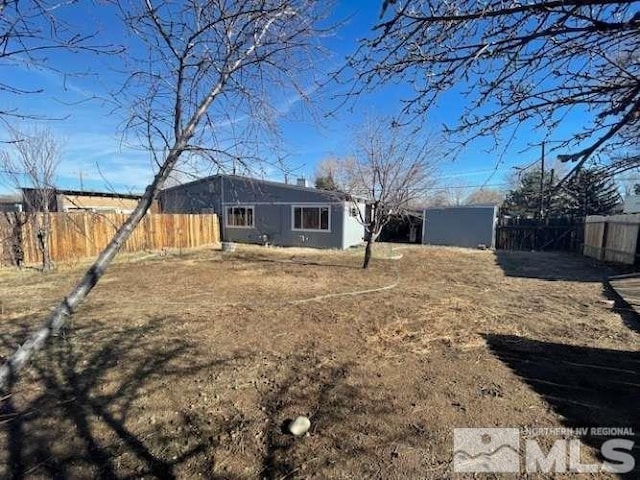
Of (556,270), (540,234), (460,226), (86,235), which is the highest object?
(86,235)

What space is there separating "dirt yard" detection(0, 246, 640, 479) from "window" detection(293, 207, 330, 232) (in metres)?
9.01

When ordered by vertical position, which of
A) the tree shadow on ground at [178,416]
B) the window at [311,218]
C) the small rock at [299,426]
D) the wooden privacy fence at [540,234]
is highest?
the window at [311,218]

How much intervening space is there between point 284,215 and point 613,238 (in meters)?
12.9

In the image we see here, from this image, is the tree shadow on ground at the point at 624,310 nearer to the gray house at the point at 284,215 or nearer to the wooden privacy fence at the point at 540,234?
the gray house at the point at 284,215

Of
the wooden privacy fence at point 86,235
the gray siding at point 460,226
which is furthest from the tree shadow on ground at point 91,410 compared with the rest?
the gray siding at point 460,226

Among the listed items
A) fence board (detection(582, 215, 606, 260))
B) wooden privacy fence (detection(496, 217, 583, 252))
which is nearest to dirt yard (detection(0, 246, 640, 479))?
fence board (detection(582, 215, 606, 260))

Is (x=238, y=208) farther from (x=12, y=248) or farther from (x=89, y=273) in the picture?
(x=89, y=273)

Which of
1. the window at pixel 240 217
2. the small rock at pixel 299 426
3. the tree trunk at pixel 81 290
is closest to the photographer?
the tree trunk at pixel 81 290

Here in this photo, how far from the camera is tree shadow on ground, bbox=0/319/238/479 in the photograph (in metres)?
2.01

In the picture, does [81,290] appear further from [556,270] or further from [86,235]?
[556,270]

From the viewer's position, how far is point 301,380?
3.02 meters

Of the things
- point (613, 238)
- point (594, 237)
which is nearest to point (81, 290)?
point (613, 238)

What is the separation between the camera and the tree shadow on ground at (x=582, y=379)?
95.3 inches

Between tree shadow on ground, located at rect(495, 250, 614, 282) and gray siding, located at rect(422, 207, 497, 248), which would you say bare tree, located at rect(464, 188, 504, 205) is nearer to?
gray siding, located at rect(422, 207, 497, 248)
